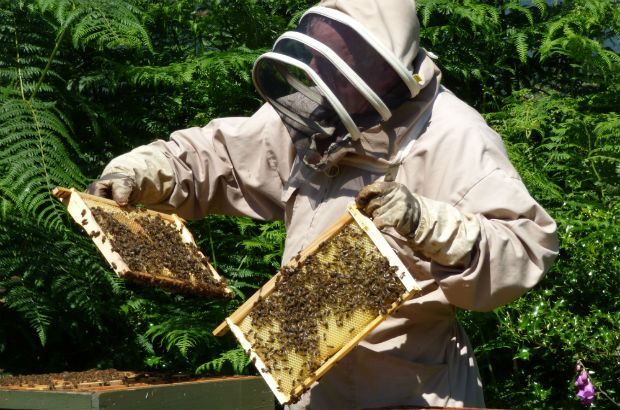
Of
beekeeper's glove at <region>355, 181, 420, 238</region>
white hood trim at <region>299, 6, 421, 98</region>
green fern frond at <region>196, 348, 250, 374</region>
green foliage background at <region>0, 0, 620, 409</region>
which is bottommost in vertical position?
green fern frond at <region>196, 348, 250, 374</region>

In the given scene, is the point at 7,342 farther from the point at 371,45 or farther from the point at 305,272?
the point at 371,45

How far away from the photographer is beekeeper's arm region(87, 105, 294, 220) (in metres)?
2.97

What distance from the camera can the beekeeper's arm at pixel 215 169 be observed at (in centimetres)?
297

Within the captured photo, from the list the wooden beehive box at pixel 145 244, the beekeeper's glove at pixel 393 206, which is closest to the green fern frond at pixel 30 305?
the wooden beehive box at pixel 145 244

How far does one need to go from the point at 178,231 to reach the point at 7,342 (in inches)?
70.9

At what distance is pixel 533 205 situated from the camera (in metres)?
2.36

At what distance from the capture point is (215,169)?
312cm

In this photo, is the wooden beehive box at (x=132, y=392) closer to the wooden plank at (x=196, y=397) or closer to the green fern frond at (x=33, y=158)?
the wooden plank at (x=196, y=397)

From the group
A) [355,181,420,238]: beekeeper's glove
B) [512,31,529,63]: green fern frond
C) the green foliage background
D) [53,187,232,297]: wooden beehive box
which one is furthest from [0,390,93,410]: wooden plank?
[512,31,529,63]: green fern frond

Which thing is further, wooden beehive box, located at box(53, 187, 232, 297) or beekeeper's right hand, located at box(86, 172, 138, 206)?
beekeeper's right hand, located at box(86, 172, 138, 206)

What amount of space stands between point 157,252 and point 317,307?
2.49 ft

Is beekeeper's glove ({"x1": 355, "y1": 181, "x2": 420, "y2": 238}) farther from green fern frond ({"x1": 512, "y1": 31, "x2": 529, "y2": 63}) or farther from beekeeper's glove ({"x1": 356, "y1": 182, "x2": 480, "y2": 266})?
green fern frond ({"x1": 512, "y1": 31, "x2": 529, "y2": 63})

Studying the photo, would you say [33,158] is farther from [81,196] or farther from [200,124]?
[81,196]

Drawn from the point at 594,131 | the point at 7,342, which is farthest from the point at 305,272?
A: the point at 594,131
